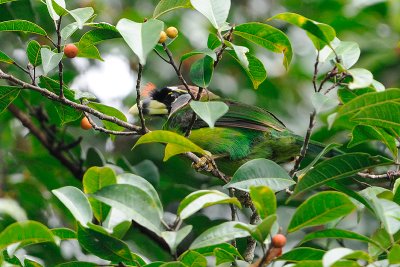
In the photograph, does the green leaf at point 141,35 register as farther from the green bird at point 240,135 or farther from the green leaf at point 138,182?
the green bird at point 240,135

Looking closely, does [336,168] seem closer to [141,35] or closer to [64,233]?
[141,35]

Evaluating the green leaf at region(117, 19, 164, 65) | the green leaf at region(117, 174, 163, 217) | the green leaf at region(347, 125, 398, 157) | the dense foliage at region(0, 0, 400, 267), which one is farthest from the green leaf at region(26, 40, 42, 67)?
the green leaf at region(347, 125, 398, 157)

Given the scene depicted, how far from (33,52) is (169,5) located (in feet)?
1.58

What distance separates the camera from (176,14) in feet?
16.8

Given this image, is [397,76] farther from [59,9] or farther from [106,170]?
[106,170]

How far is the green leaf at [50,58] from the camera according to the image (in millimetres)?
2178

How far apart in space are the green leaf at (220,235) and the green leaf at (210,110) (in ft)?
0.96

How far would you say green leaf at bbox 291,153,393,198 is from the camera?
6.67 feet

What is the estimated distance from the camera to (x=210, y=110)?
2.00 m

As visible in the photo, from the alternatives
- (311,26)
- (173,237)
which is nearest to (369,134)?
(311,26)

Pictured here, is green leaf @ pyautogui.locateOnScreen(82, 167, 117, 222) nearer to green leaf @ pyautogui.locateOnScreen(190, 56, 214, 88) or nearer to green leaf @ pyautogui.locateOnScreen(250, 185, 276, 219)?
green leaf @ pyautogui.locateOnScreen(250, 185, 276, 219)

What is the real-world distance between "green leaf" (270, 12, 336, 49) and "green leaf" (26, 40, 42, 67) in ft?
2.75

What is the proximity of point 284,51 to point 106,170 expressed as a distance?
2.78 ft

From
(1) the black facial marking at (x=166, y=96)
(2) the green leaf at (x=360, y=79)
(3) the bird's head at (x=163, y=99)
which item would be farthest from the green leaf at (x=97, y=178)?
(1) the black facial marking at (x=166, y=96)
